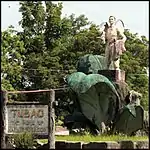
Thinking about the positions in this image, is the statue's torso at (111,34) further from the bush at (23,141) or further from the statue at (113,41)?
the bush at (23,141)

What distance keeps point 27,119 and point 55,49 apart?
81.3ft

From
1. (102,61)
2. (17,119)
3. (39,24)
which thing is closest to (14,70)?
(39,24)

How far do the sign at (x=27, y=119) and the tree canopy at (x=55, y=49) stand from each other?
21331 millimetres

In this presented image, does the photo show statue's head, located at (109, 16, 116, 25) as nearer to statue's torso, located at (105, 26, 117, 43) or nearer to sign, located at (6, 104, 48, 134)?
statue's torso, located at (105, 26, 117, 43)

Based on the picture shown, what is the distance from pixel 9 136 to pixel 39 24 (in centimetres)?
2569

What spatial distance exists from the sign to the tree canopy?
21331mm

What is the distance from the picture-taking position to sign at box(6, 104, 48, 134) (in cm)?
1164

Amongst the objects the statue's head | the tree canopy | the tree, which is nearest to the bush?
the statue's head

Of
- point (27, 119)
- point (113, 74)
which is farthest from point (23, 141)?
point (113, 74)

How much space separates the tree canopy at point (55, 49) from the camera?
35094 millimetres

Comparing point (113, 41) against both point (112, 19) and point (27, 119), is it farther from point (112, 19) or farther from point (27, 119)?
point (27, 119)

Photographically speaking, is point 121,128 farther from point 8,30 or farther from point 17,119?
point 8,30

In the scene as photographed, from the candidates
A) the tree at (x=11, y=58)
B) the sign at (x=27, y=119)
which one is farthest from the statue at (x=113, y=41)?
the tree at (x=11, y=58)

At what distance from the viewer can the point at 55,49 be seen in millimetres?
36344
